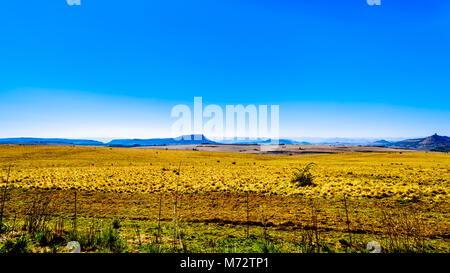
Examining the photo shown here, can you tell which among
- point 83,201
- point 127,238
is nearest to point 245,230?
point 127,238

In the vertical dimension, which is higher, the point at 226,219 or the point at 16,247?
the point at 16,247

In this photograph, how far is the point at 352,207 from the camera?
11422 millimetres

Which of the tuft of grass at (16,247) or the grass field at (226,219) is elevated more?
the tuft of grass at (16,247)

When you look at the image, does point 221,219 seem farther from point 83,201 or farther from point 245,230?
point 83,201

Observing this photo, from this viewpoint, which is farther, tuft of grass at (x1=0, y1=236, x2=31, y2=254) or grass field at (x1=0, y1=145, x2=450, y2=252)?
grass field at (x1=0, y1=145, x2=450, y2=252)

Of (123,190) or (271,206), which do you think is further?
(123,190)

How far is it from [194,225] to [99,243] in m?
3.60

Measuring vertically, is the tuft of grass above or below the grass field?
above

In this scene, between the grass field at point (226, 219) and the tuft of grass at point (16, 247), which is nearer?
the tuft of grass at point (16, 247)

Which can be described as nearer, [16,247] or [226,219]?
[16,247]
